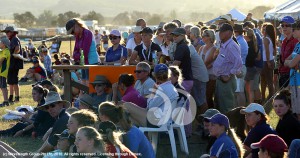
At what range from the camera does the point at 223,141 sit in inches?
236

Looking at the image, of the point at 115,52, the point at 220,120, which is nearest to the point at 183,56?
the point at 115,52

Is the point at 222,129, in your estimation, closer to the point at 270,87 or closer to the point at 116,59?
the point at 116,59

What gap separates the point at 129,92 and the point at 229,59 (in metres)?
1.69

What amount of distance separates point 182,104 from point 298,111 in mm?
1433

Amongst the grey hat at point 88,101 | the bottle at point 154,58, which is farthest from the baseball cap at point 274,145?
the bottle at point 154,58

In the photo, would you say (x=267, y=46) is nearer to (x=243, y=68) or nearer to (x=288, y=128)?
(x=243, y=68)

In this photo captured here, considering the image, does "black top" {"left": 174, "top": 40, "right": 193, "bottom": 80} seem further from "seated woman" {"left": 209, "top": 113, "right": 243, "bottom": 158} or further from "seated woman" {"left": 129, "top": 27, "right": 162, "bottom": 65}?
"seated woman" {"left": 209, "top": 113, "right": 243, "bottom": 158}

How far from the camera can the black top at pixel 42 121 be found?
8.71 meters

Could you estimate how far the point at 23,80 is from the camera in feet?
66.0

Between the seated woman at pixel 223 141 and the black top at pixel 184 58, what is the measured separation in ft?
8.85

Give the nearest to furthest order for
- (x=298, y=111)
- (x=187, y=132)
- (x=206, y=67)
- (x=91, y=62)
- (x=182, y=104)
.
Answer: (x=298, y=111) < (x=182, y=104) < (x=187, y=132) < (x=206, y=67) < (x=91, y=62)

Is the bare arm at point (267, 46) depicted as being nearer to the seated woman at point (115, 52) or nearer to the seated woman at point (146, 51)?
the seated woman at point (146, 51)

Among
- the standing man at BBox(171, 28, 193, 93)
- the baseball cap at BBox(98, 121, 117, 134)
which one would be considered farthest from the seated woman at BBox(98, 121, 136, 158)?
the standing man at BBox(171, 28, 193, 93)

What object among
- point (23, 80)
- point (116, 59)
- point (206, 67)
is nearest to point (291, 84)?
point (206, 67)
